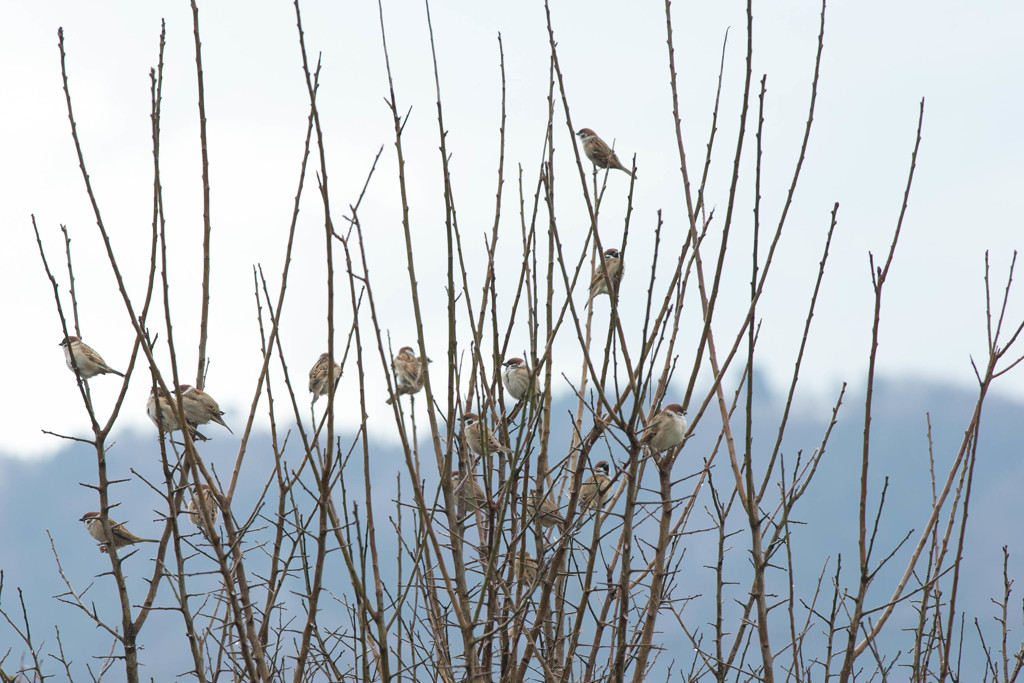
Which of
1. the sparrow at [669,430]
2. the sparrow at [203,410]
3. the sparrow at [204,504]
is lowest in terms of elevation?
the sparrow at [204,504]

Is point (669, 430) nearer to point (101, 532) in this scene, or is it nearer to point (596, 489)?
point (596, 489)

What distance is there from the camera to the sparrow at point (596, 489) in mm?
2828

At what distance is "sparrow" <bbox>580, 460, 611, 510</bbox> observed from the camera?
283cm

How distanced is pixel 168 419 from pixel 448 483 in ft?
11.6

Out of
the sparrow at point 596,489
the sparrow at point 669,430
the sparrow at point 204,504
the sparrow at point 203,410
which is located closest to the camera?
the sparrow at point 204,504

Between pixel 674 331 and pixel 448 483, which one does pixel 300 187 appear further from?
pixel 674 331

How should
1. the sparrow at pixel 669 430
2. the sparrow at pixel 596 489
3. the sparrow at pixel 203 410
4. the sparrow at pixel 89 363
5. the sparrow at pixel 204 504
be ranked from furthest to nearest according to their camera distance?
the sparrow at pixel 89 363 → the sparrow at pixel 203 410 → the sparrow at pixel 669 430 → the sparrow at pixel 596 489 → the sparrow at pixel 204 504

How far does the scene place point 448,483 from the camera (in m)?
2.79

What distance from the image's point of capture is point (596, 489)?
4168 mm

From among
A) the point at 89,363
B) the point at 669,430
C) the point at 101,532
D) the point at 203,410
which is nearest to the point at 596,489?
the point at 669,430

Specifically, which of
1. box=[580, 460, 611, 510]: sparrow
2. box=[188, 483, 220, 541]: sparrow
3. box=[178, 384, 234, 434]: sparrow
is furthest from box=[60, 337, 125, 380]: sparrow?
box=[580, 460, 611, 510]: sparrow

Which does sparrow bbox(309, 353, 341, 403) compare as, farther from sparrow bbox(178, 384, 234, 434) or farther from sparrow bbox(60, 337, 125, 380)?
sparrow bbox(60, 337, 125, 380)

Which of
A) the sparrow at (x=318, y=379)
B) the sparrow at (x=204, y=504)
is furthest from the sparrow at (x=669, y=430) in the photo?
the sparrow at (x=318, y=379)

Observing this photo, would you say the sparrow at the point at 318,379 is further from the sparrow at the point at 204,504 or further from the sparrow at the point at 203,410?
the sparrow at the point at 204,504
